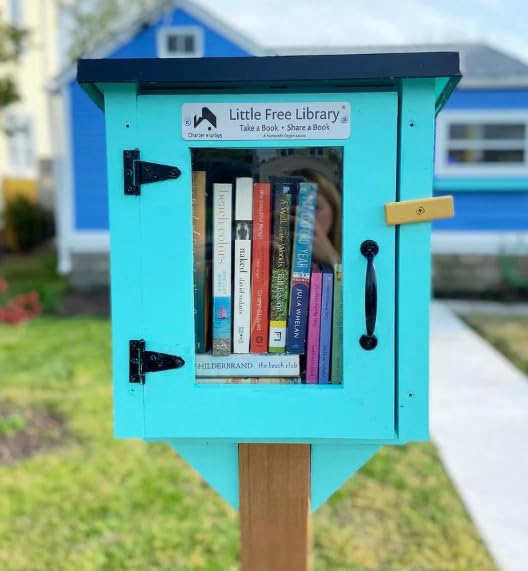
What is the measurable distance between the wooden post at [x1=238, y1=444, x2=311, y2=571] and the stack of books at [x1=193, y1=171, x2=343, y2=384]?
23 cm

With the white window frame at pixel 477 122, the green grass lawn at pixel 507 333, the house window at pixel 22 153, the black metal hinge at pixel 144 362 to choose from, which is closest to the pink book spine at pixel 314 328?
the black metal hinge at pixel 144 362

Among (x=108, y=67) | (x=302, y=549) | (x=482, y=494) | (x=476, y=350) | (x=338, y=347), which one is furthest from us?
(x=476, y=350)

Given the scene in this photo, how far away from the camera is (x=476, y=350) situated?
5996mm

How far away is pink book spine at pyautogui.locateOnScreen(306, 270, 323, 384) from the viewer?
144cm

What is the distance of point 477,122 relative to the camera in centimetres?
870

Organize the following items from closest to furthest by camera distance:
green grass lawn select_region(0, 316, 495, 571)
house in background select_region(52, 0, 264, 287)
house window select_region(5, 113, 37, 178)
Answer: green grass lawn select_region(0, 316, 495, 571), house in background select_region(52, 0, 264, 287), house window select_region(5, 113, 37, 178)

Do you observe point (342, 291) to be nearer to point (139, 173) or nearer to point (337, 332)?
point (337, 332)

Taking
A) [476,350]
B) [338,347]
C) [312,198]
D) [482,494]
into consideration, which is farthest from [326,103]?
[476,350]

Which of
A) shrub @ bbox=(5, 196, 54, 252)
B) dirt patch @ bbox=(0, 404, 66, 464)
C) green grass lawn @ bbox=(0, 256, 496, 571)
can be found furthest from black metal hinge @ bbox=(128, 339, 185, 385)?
shrub @ bbox=(5, 196, 54, 252)

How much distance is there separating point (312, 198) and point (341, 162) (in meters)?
0.14

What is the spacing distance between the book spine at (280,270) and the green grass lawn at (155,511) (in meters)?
1.58

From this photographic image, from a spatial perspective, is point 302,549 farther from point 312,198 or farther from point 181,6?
point 181,6

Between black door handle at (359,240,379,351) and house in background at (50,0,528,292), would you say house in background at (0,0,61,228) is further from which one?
black door handle at (359,240,379,351)

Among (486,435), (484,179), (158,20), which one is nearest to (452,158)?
(484,179)
